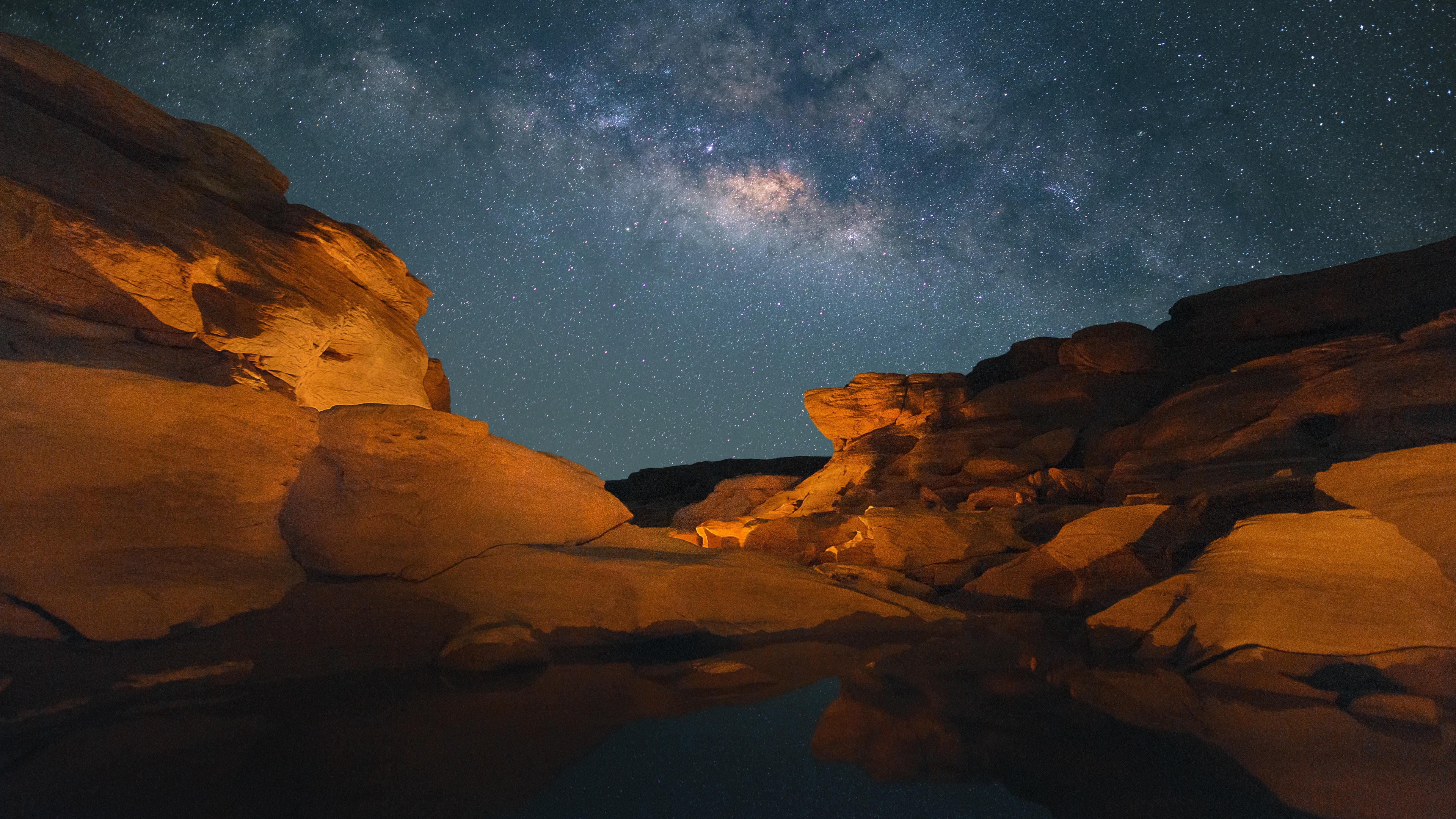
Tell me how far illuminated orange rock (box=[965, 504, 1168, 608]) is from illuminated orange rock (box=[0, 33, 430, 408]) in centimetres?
1325

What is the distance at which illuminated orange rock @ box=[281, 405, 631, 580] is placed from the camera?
6.91 metres

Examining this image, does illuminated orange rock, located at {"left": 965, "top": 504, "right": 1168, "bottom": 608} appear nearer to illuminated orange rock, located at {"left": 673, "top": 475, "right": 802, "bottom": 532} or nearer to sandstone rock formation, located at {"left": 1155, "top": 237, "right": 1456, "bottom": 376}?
sandstone rock formation, located at {"left": 1155, "top": 237, "right": 1456, "bottom": 376}

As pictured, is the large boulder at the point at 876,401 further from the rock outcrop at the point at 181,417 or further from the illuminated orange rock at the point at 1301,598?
the rock outcrop at the point at 181,417

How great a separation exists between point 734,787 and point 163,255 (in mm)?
9912

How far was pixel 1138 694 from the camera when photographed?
546 centimetres

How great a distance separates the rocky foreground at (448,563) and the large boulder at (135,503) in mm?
25

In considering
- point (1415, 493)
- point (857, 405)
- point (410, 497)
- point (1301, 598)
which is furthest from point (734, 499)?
point (1415, 493)

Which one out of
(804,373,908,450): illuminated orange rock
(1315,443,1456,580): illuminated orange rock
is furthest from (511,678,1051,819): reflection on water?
(804,373,908,450): illuminated orange rock

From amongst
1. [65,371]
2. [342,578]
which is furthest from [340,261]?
[342,578]

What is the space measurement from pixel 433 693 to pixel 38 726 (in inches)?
96.1

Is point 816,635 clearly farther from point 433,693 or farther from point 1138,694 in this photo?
point 433,693

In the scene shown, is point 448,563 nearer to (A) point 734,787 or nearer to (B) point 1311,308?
(A) point 734,787

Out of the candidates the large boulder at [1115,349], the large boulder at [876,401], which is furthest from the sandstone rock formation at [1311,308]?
the large boulder at [876,401]

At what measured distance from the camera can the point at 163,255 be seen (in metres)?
7.93
